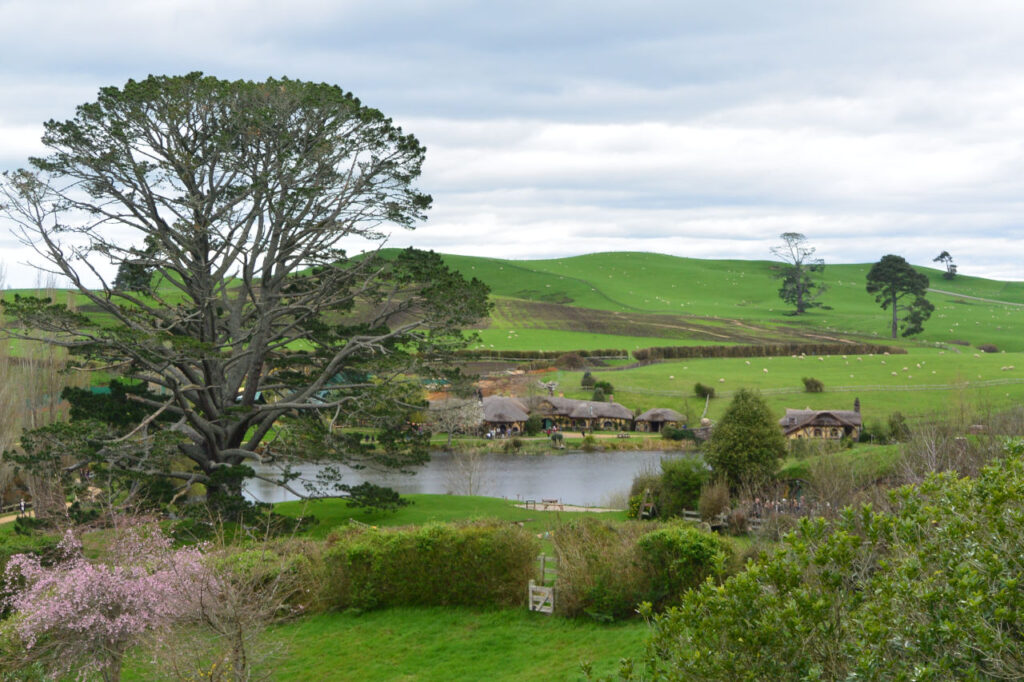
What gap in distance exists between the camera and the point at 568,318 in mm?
127000

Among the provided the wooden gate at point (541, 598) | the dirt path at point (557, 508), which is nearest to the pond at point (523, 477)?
the dirt path at point (557, 508)

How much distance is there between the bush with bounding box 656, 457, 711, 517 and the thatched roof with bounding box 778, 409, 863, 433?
29.6 metres

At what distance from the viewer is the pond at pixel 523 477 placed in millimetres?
48562

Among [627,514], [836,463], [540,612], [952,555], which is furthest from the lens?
[627,514]

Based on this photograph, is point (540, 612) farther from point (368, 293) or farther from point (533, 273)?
point (533, 273)

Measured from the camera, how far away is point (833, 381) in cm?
7844

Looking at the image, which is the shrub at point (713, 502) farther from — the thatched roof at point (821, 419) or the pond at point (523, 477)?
the thatched roof at point (821, 419)

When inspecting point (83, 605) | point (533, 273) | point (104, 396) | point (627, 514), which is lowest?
point (627, 514)

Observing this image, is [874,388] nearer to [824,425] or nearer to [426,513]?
[824,425]

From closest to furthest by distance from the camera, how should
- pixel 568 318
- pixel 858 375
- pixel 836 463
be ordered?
pixel 836 463 → pixel 858 375 → pixel 568 318

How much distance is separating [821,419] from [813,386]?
43.1ft

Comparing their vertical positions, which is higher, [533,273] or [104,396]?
[533,273]

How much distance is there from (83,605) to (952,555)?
1403cm

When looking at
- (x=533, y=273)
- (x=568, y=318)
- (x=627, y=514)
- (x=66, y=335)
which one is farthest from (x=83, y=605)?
(x=533, y=273)
